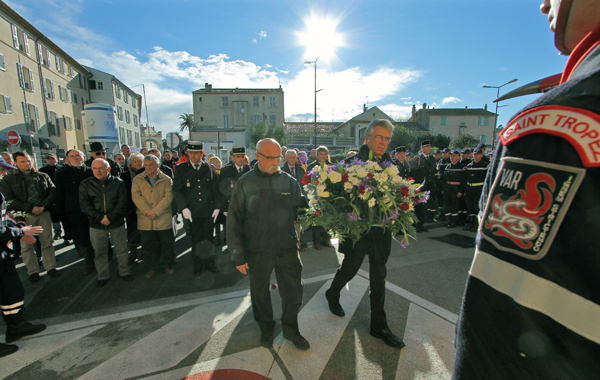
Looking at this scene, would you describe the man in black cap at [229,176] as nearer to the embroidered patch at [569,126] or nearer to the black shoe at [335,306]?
the black shoe at [335,306]

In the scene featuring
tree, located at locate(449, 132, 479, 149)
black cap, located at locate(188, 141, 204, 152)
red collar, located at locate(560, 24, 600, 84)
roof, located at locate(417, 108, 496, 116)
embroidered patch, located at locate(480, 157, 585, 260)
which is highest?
roof, located at locate(417, 108, 496, 116)

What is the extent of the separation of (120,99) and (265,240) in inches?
1855

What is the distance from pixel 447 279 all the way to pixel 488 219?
4131 millimetres

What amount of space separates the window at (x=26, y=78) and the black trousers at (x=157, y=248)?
27432 millimetres

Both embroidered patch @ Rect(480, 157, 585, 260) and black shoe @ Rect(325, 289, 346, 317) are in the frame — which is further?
black shoe @ Rect(325, 289, 346, 317)

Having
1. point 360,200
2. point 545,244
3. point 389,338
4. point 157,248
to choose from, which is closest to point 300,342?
point 389,338

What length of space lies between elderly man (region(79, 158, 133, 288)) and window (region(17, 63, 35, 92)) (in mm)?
26882

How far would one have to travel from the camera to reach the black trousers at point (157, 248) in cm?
481

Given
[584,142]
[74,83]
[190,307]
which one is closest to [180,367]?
[190,307]

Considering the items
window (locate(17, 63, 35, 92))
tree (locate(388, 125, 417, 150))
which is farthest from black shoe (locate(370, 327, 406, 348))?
tree (locate(388, 125, 417, 150))

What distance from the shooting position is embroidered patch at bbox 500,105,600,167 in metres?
0.63

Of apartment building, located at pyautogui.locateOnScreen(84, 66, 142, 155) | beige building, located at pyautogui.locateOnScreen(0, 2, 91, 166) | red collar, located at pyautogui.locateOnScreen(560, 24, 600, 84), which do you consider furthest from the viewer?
apartment building, located at pyautogui.locateOnScreen(84, 66, 142, 155)

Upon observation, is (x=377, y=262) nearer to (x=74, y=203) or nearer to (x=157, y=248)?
(x=157, y=248)

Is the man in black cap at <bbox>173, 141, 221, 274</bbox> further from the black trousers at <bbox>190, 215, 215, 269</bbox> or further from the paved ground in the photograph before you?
the paved ground
